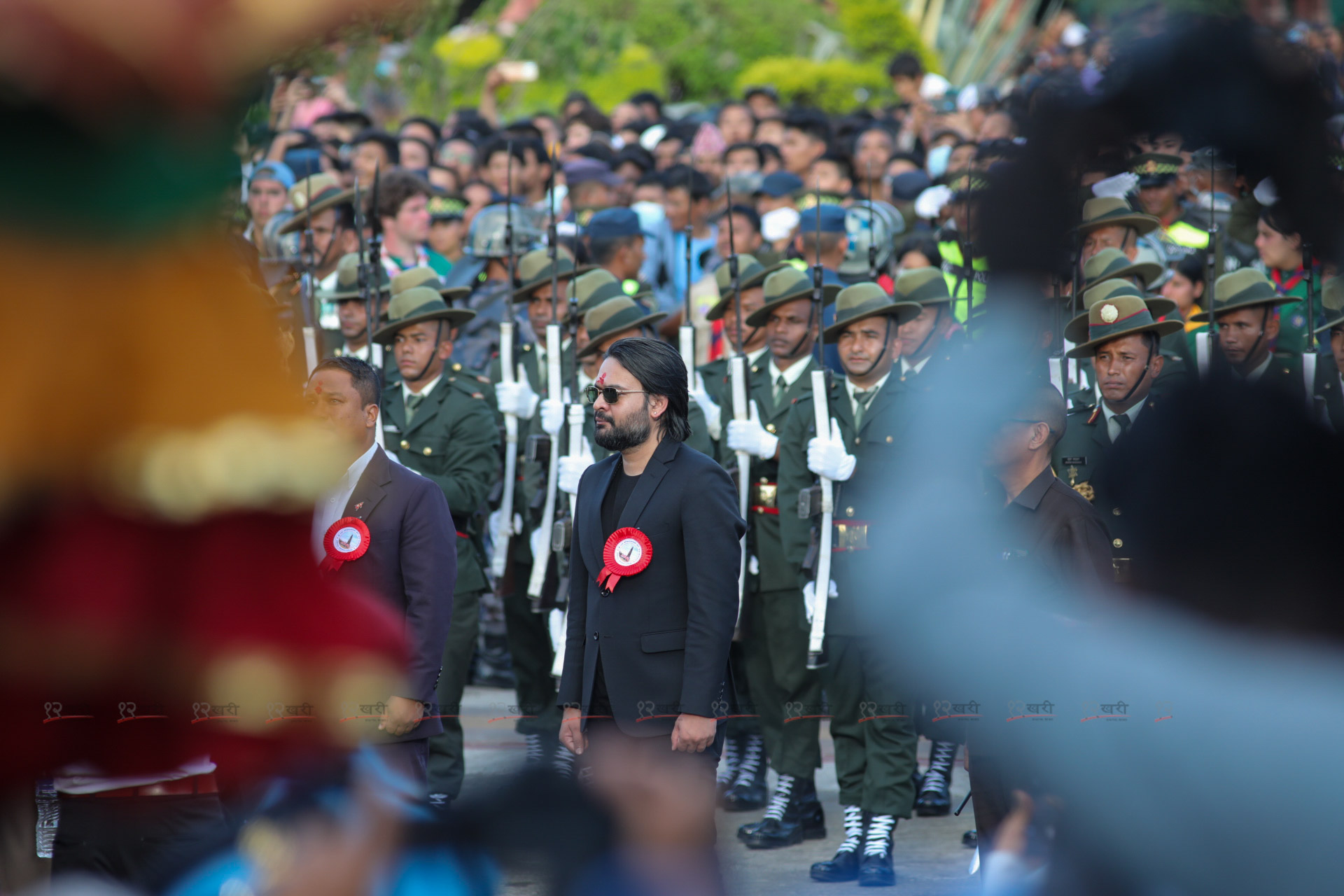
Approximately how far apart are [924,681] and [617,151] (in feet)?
33.1

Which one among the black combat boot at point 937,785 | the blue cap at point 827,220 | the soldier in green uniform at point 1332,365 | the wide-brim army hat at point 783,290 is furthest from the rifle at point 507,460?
the soldier in green uniform at point 1332,365

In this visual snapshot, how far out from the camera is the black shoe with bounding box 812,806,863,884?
5586 mm

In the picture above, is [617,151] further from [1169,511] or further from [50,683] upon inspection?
[50,683]

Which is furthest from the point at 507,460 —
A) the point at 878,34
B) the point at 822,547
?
the point at 878,34

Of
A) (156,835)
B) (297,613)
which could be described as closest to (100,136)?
(297,613)

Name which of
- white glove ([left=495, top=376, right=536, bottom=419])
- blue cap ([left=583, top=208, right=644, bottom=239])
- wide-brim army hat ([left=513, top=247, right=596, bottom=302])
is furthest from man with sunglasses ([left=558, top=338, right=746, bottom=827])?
→ blue cap ([left=583, top=208, right=644, bottom=239])

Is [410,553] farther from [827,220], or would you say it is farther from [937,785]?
[827,220]

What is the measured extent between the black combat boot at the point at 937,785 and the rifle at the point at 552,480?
194 cm

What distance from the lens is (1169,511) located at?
207cm

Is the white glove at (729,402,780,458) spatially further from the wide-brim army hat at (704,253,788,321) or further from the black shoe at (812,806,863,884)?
the black shoe at (812,806,863,884)

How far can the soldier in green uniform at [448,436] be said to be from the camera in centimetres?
640

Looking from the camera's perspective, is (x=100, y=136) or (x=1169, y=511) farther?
(x=1169, y=511)

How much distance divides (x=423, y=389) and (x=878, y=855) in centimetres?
307

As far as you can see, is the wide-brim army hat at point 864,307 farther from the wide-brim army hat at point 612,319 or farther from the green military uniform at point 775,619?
the wide-brim army hat at point 612,319
